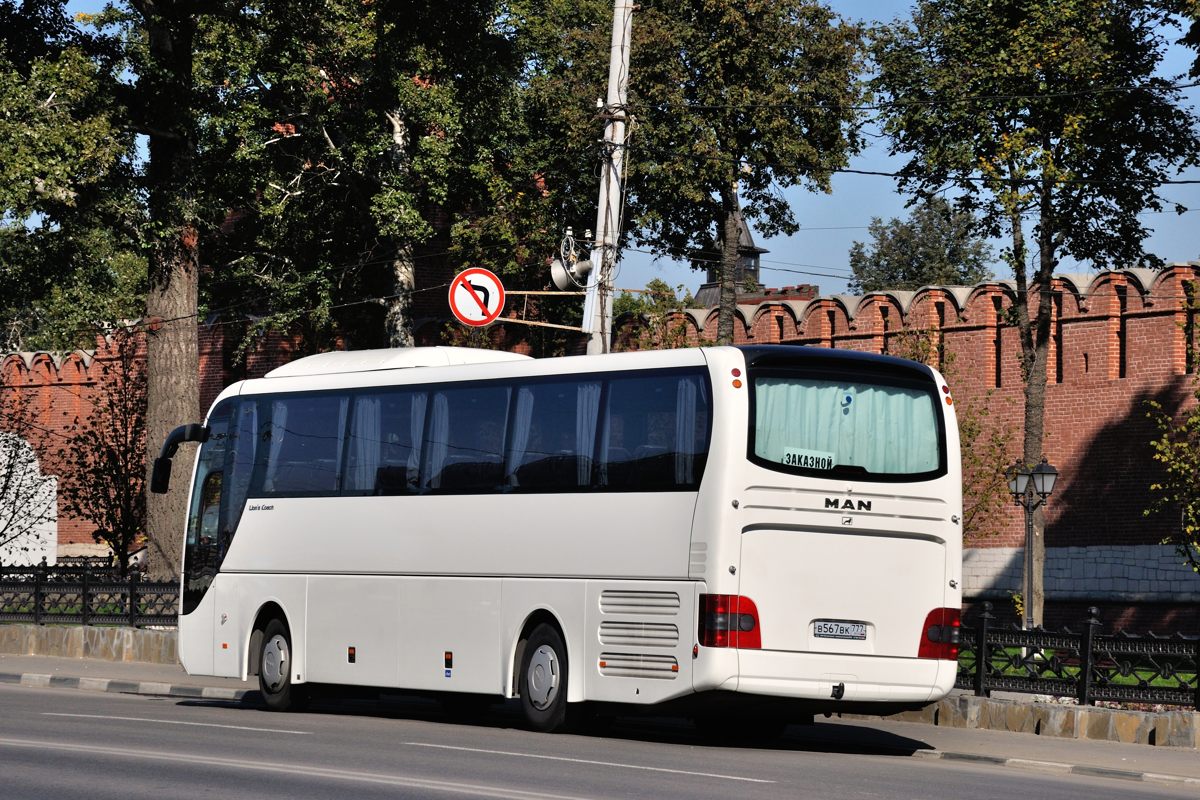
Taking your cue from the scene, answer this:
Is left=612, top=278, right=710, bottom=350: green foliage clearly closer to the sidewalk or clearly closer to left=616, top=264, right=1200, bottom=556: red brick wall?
left=616, top=264, right=1200, bottom=556: red brick wall

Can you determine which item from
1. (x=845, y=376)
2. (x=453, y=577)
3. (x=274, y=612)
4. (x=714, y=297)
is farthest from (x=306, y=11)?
(x=714, y=297)

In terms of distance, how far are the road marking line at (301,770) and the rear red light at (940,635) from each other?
18.8 ft

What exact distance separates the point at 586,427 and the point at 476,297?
9818 millimetres

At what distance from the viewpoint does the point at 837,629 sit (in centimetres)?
1539

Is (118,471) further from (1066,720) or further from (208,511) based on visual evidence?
(1066,720)

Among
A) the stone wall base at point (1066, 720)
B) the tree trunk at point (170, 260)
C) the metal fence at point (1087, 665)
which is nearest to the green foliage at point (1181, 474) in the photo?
the metal fence at point (1087, 665)

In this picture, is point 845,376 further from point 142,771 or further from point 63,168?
point 63,168

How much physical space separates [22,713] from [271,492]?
12.6ft

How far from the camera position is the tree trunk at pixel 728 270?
1571 inches

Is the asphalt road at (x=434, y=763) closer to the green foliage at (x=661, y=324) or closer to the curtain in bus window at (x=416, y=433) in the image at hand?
the curtain in bus window at (x=416, y=433)

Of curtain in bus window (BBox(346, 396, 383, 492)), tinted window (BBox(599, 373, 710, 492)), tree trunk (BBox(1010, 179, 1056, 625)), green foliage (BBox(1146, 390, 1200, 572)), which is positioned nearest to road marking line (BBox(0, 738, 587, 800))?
tinted window (BBox(599, 373, 710, 492))

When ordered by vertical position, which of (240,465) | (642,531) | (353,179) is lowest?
(642,531)

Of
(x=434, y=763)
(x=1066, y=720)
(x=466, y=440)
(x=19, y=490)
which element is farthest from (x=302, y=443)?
(x=19, y=490)

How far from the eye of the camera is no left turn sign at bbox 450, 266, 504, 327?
2556 centimetres
